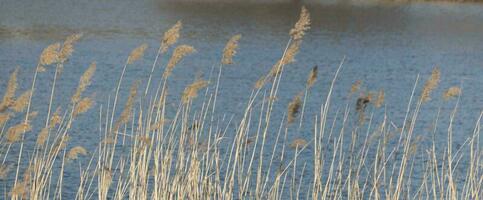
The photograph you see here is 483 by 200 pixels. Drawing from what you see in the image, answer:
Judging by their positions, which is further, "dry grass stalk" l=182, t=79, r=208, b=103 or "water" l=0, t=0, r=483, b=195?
"water" l=0, t=0, r=483, b=195

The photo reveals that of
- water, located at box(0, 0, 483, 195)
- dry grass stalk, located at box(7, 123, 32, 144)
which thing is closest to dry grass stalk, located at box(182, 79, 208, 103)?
dry grass stalk, located at box(7, 123, 32, 144)

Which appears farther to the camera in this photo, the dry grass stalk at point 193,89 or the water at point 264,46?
the water at point 264,46

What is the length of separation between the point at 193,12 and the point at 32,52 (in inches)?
396

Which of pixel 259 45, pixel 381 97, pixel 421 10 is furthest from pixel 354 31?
pixel 381 97

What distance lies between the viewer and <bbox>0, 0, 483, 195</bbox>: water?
49.5 ft

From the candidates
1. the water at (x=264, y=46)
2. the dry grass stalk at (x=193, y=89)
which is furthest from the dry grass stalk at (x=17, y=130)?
the water at (x=264, y=46)

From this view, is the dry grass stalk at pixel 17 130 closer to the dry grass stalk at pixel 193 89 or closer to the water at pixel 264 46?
the dry grass stalk at pixel 193 89

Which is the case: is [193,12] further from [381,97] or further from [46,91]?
[381,97]

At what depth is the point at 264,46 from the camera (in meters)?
22.0

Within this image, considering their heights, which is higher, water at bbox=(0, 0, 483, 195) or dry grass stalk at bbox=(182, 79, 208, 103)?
dry grass stalk at bbox=(182, 79, 208, 103)

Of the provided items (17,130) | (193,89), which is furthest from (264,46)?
(17,130)

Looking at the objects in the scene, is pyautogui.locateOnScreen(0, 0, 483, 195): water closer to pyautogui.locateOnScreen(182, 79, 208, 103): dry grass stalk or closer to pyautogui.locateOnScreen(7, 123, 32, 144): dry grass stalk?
pyautogui.locateOnScreen(182, 79, 208, 103): dry grass stalk

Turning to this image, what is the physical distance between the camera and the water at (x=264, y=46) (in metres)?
15.1

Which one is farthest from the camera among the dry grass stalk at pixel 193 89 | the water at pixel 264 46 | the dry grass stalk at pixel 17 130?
the water at pixel 264 46
